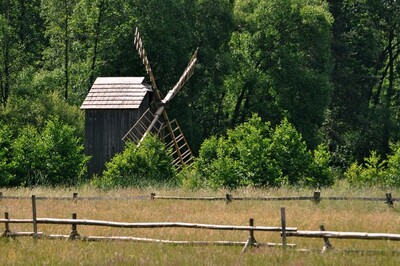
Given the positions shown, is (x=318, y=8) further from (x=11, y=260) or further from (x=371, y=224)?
(x=11, y=260)

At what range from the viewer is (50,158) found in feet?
138

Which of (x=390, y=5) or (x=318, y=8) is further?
(x=390, y=5)

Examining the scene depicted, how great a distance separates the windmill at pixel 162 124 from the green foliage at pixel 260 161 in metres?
5.00

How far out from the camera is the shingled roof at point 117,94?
4456 centimetres

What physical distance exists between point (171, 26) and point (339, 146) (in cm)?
1790

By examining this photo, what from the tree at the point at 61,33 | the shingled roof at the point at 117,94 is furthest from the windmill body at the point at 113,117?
the tree at the point at 61,33

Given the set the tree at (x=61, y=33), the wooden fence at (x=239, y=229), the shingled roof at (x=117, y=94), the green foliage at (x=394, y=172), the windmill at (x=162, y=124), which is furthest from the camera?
the tree at (x=61, y=33)

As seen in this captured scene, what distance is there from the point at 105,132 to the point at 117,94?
6.62ft

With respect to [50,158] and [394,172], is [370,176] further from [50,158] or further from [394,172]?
[50,158]

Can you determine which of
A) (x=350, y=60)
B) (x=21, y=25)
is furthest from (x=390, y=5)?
(x=21, y=25)

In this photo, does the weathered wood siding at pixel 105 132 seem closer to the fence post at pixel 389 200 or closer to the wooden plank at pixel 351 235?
the fence post at pixel 389 200

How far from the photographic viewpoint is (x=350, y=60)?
64.1m

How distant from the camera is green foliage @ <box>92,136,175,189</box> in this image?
38906 millimetres

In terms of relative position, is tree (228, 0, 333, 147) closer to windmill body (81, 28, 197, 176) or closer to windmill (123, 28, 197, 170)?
windmill (123, 28, 197, 170)
